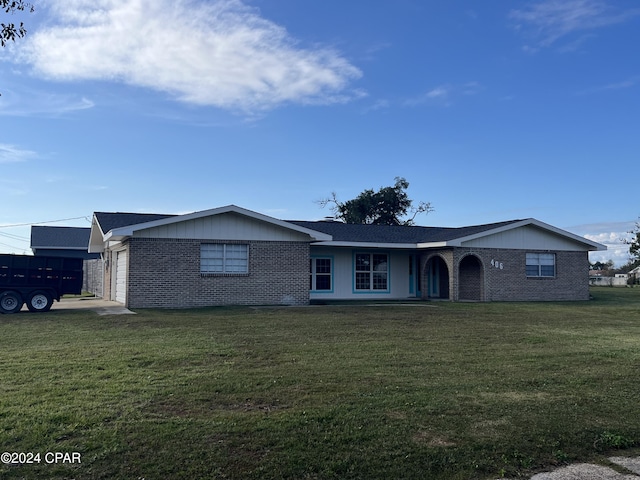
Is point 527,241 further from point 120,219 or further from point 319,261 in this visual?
point 120,219

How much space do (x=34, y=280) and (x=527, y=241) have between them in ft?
63.0

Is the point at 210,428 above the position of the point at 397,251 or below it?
below

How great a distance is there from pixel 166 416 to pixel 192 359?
307cm

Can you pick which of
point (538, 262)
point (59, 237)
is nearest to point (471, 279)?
point (538, 262)

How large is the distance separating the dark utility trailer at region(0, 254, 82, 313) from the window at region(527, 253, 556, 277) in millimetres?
18173

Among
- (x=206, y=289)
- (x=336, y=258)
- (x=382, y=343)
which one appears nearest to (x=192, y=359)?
(x=382, y=343)

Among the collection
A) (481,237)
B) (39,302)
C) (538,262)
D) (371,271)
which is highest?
(481,237)

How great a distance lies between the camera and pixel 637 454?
507 centimetres

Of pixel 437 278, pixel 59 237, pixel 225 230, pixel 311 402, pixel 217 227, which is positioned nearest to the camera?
pixel 311 402

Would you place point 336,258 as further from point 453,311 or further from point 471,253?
point 453,311

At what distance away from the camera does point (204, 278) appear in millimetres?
18719

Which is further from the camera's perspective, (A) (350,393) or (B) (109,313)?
(B) (109,313)

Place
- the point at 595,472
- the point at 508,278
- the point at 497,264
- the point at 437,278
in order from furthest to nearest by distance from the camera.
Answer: the point at 437,278 < the point at 508,278 < the point at 497,264 < the point at 595,472

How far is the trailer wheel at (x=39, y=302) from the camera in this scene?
17.0 metres
